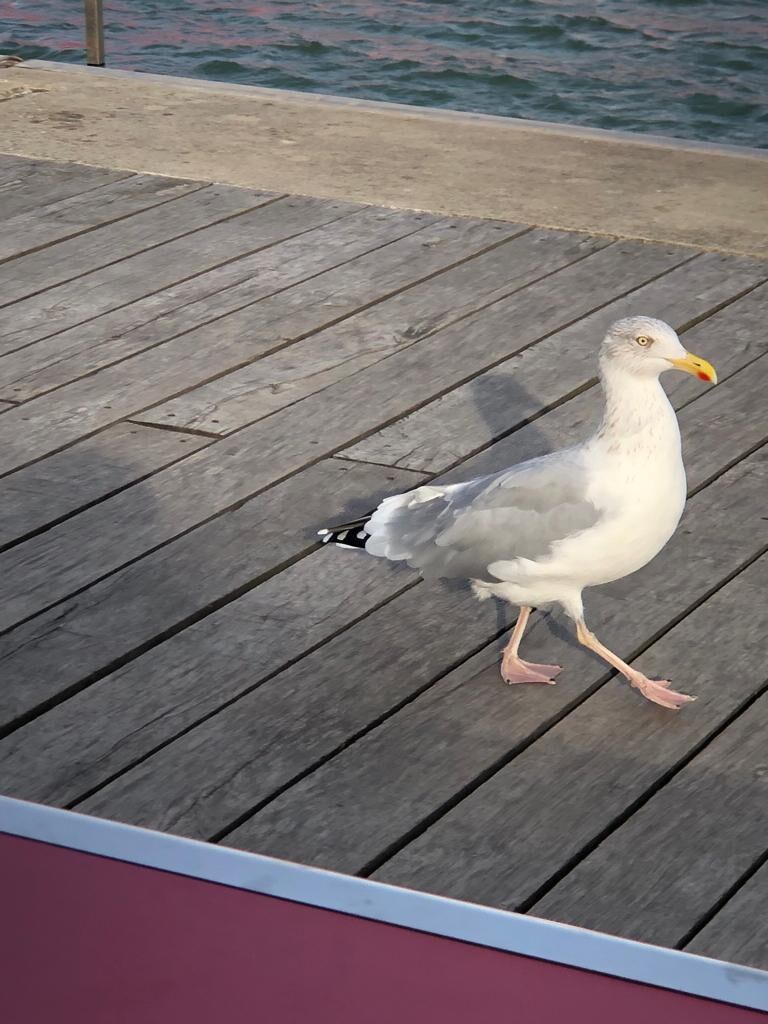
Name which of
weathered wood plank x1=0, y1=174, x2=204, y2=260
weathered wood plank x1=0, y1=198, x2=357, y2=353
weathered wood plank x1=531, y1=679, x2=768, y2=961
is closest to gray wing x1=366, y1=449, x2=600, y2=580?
weathered wood plank x1=531, y1=679, x2=768, y2=961

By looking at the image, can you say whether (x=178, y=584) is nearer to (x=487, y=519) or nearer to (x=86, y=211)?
(x=487, y=519)

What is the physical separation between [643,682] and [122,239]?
2.59 metres

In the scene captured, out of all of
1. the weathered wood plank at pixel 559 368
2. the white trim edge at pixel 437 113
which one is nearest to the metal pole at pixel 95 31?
the white trim edge at pixel 437 113

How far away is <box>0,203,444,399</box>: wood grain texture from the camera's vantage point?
13.4 feet

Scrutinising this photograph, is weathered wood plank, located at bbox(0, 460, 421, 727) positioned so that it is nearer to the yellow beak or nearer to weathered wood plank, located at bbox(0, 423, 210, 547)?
weathered wood plank, located at bbox(0, 423, 210, 547)

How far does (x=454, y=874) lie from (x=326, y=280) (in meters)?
2.51

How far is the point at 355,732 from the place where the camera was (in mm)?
2707

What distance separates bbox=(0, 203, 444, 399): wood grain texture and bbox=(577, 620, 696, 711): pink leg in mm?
1599

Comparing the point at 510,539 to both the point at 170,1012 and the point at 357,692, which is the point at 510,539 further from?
the point at 170,1012

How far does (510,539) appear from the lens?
2.80 metres

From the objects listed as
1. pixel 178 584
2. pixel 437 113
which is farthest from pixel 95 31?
pixel 178 584

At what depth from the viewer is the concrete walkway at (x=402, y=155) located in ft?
16.8

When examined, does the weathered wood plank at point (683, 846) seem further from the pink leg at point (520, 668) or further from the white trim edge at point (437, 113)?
the white trim edge at point (437, 113)

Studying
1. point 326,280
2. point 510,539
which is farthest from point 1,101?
point 510,539
